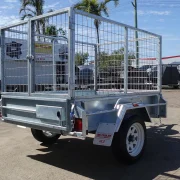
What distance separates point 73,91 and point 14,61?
1.74 meters

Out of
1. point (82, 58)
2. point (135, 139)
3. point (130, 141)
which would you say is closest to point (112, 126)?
point (130, 141)

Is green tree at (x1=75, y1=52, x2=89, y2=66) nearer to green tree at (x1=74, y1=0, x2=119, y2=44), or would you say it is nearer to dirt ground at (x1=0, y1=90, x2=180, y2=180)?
dirt ground at (x1=0, y1=90, x2=180, y2=180)

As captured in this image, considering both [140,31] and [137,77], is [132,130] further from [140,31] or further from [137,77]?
[140,31]

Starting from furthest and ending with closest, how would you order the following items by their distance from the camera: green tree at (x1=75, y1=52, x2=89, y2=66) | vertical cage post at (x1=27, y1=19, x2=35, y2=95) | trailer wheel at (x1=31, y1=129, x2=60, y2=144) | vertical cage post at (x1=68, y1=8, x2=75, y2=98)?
1. trailer wheel at (x1=31, y1=129, x2=60, y2=144)
2. green tree at (x1=75, y1=52, x2=89, y2=66)
3. vertical cage post at (x1=27, y1=19, x2=35, y2=95)
4. vertical cage post at (x1=68, y1=8, x2=75, y2=98)

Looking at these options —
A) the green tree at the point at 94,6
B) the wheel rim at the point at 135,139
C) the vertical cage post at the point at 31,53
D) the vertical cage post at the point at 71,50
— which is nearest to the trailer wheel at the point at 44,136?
the vertical cage post at the point at 31,53

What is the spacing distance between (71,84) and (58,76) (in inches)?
44.8

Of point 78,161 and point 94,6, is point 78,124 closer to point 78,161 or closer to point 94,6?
point 78,161

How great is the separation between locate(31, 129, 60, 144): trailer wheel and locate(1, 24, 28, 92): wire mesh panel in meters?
1.10

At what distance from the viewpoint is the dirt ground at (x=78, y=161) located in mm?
→ 4480

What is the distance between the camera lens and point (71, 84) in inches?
164

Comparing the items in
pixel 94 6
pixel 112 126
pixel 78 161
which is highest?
pixel 94 6

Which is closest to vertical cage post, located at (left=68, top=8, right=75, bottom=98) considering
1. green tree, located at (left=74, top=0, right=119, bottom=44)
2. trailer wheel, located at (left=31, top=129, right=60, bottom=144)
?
trailer wheel, located at (left=31, top=129, right=60, bottom=144)

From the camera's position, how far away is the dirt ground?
448cm

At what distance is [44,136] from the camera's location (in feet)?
20.2
